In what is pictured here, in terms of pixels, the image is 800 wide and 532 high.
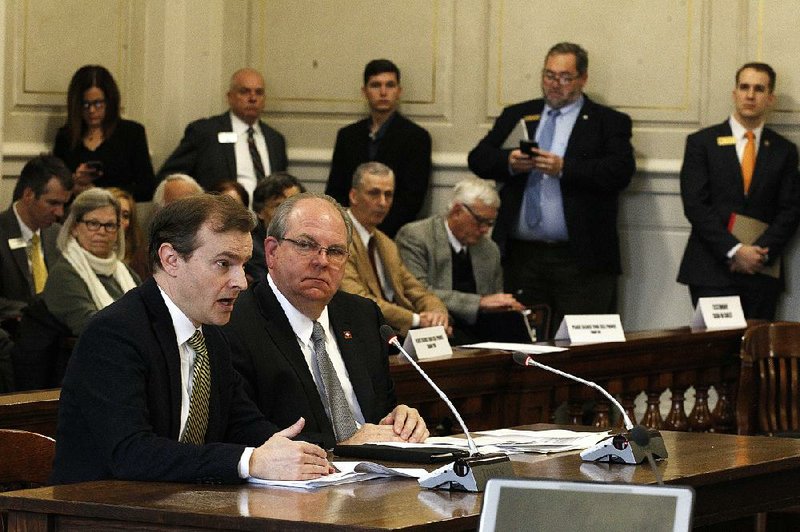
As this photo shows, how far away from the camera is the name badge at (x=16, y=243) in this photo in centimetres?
643

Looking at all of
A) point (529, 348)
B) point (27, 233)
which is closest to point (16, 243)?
point (27, 233)

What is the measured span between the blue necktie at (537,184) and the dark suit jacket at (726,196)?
698mm

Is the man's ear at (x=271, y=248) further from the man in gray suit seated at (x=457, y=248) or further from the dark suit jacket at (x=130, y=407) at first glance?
the man in gray suit seated at (x=457, y=248)

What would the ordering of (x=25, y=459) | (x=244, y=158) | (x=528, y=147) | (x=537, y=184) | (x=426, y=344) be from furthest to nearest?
(x=244, y=158), (x=537, y=184), (x=528, y=147), (x=426, y=344), (x=25, y=459)

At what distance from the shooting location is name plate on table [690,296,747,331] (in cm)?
638

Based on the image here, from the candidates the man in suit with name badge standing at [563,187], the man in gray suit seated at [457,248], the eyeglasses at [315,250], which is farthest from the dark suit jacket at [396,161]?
the eyeglasses at [315,250]

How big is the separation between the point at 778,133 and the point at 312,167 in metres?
2.53

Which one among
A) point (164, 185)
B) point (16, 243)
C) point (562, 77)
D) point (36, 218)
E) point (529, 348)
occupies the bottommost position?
point (529, 348)

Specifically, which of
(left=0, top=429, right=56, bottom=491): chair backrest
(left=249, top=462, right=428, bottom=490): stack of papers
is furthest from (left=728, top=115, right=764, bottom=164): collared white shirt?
(left=0, top=429, right=56, bottom=491): chair backrest

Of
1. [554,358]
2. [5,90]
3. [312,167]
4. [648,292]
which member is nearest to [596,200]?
[648,292]

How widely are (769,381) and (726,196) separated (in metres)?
1.94

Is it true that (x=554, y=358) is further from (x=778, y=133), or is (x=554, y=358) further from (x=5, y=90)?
(x=5, y=90)

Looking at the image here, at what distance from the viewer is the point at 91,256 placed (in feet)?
19.7

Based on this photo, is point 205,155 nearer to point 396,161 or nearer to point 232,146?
point 232,146
